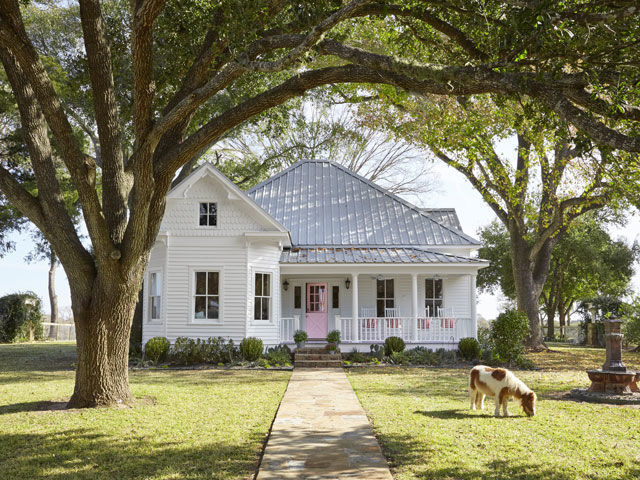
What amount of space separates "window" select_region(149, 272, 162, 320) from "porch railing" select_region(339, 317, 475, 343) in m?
6.14

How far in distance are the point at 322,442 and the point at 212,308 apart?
11.9 m

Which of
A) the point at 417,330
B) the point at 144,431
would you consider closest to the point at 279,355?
the point at 417,330

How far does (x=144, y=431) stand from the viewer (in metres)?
7.68

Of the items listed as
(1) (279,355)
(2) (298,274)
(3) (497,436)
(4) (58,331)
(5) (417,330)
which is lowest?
(3) (497,436)

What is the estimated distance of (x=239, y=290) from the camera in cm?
1831

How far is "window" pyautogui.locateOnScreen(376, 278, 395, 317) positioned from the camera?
21.0 meters

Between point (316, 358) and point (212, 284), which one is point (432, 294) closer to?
point (316, 358)

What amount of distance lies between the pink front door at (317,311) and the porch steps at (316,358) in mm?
2180

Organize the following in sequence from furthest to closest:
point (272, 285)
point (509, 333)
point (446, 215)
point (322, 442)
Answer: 1. point (446, 215)
2. point (272, 285)
3. point (509, 333)
4. point (322, 442)

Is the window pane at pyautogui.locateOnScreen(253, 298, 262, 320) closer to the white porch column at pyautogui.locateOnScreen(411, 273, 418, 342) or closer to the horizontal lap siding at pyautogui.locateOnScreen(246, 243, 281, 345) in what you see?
the horizontal lap siding at pyautogui.locateOnScreen(246, 243, 281, 345)

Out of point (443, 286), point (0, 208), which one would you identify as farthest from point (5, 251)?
point (443, 286)

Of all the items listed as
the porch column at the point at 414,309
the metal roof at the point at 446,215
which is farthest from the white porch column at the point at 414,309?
the metal roof at the point at 446,215

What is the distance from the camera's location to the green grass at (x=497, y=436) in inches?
233

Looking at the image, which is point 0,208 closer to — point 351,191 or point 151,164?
point 351,191
